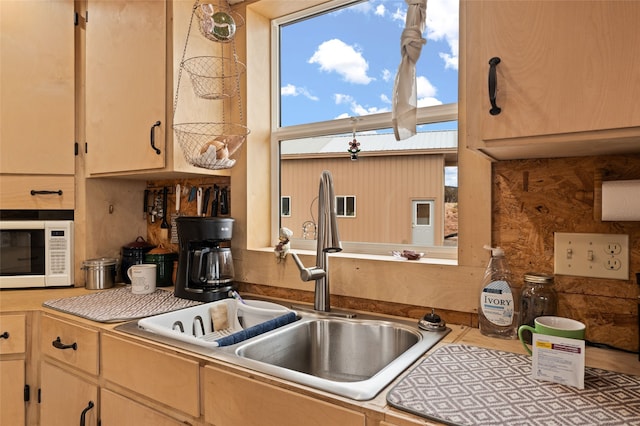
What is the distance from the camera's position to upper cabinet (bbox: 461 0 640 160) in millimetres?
766

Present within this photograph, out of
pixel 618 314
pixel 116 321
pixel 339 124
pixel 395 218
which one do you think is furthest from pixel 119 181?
pixel 618 314

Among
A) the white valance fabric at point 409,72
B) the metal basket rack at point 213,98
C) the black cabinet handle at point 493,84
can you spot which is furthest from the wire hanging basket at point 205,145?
the black cabinet handle at point 493,84

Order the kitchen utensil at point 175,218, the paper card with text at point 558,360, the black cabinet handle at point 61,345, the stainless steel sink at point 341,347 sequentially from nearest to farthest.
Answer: the paper card with text at point 558,360 < the stainless steel sink at point 341,347 < the black cabinet handle at point 61,345 < the kitchen utensil at point 175,218

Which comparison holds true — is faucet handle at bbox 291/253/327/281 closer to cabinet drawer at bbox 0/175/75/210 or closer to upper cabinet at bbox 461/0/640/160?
upper cabinet at bbox 461/0/640/160

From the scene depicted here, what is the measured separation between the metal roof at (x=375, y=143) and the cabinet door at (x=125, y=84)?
0.60 m

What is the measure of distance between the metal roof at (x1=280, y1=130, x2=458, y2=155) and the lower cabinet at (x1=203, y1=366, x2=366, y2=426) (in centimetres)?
98

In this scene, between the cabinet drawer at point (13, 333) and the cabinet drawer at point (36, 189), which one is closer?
the cabinet drawer at point (13, 333)

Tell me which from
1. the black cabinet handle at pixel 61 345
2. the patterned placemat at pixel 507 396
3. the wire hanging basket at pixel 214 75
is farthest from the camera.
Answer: the wire hanging basket at pixel 214 75

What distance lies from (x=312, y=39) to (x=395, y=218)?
0.94 meters

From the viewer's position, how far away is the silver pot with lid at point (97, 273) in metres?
1.90

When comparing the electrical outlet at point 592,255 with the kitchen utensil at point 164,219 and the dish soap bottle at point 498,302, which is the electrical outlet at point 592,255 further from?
the kitchen utensil at point 164,219

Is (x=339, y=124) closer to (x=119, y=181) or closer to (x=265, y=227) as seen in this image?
(x=265, y=227)

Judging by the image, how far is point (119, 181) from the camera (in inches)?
83.8

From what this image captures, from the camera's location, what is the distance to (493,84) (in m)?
0.88
